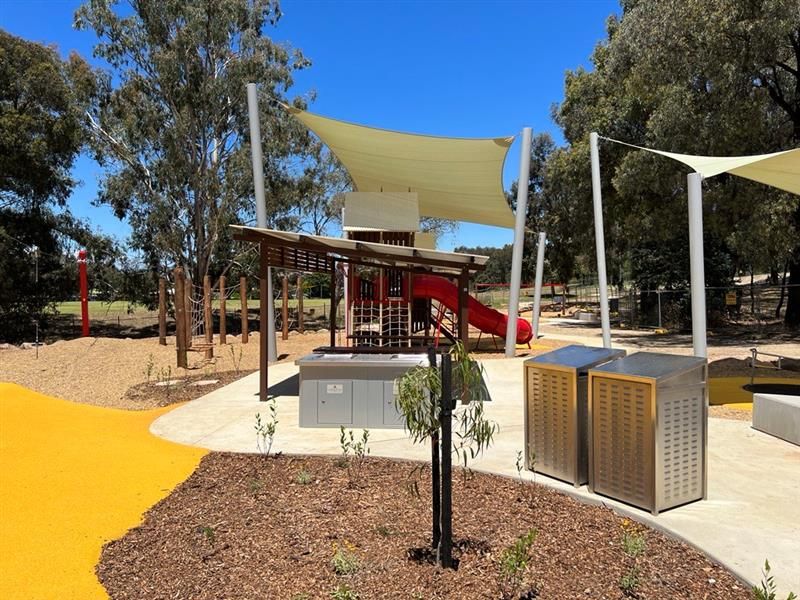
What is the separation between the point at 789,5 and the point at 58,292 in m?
28.0

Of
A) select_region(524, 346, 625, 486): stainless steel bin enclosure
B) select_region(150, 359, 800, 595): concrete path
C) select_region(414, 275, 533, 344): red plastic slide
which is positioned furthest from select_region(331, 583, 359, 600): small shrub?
select_region(414, 275, 533, 344): red plastic slide

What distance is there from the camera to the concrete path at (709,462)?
347 cm

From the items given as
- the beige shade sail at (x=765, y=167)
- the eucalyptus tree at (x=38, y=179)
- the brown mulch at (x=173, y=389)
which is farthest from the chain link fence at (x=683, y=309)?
the eucalyptus tree at (x=38, y=179)

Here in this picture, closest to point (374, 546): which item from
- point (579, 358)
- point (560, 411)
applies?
point (560, 411)

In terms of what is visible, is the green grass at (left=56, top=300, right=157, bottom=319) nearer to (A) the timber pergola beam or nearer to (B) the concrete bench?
(A) the timber pergola beam

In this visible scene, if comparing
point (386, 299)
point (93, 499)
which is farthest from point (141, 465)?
point (386, 299)

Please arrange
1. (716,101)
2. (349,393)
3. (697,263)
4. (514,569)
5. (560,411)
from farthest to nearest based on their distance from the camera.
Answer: (716,101) → (697,263) → (349,393) → (560,411) → (514,569)

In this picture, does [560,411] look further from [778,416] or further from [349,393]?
[778,416]

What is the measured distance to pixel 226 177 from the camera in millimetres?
25734

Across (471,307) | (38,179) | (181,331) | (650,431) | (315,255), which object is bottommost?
(650,431)

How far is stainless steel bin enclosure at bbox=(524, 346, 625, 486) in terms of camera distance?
4383mm

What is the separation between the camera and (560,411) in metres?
4.48

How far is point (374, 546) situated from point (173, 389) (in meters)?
7.84

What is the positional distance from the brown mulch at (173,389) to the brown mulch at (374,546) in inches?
195
